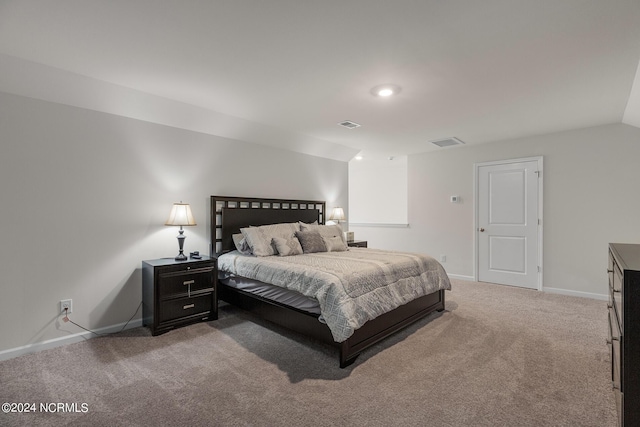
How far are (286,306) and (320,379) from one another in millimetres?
818

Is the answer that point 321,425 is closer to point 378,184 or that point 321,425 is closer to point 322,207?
point 322,207

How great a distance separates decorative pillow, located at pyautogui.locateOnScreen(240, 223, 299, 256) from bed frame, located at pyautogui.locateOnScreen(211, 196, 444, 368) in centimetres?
34

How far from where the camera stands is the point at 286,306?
2.89 metres

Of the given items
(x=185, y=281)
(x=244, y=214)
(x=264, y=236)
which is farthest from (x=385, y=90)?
(x=185, y=281)

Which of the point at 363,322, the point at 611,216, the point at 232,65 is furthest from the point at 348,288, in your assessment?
the point at 611,216

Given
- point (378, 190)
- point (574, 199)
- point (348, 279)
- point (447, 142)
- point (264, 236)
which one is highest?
point (447, 142)

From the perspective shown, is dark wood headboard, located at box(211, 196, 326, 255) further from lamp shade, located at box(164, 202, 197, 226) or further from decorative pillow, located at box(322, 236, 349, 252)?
decorative pillow, located at box(322, 236, 349, 252)

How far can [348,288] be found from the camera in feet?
8.18

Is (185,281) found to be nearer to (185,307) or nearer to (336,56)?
(185,307)

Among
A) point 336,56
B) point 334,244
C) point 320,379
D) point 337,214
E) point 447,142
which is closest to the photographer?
point 320,379

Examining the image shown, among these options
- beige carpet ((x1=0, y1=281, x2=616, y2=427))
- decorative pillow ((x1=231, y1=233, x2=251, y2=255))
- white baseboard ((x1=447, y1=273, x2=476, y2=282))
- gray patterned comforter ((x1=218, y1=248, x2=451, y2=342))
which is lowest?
beige carpet ((x1=0, y1=281, x2=616, y2=427))

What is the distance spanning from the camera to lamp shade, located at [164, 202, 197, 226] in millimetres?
3381

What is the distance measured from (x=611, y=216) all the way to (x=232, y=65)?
5.15 m

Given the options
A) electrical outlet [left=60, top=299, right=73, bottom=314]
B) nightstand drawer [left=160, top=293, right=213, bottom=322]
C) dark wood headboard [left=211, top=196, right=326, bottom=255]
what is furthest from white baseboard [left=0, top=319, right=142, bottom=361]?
dark wood headboard [left=211, top=196, right=326, bottom=255]
